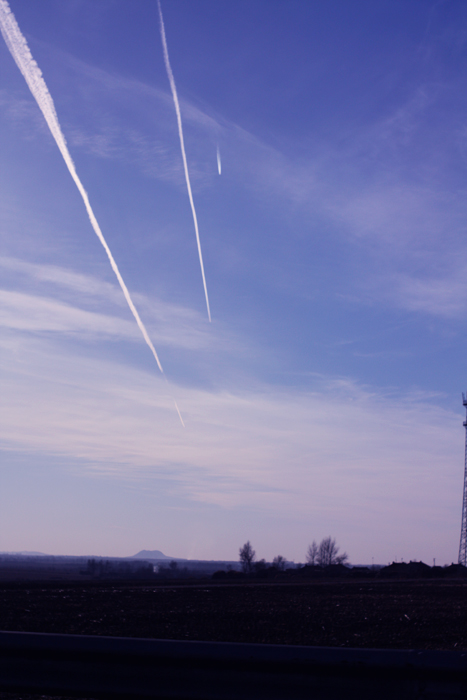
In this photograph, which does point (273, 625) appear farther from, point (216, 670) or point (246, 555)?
point (246, 555)

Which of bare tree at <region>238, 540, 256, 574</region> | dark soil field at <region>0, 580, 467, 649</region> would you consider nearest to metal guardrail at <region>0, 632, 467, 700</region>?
dark soil field at <region>0, 580, 467, 649</region>

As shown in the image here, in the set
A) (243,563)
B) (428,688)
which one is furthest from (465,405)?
(428,688)

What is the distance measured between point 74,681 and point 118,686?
261mm

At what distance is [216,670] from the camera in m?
3.00

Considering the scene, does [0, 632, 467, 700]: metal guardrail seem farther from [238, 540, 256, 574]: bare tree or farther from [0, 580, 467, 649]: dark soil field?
[238, 540, 256, 574]: bare tree

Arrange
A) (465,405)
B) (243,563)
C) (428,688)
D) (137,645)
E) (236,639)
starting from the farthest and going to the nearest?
(243,563) < (465,405) < (236,639) < (137,645) < (428,688)

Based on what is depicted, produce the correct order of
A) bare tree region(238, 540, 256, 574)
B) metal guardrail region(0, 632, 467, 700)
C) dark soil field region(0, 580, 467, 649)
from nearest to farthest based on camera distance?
metal guardrail region(0, 632, 467, 700)
dark soil field region(0, 580, 467, 649)
bare tree region(238, 540, 256, 574)

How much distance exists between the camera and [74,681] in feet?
10.2

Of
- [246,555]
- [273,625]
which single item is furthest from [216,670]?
[246,555]

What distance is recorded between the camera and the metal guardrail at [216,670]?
288cm

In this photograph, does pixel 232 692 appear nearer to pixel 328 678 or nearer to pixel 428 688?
pixel 328 678

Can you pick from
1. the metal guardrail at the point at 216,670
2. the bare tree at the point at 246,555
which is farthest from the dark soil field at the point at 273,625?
the bare tree at the point at 246,555

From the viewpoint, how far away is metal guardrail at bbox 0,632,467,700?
288 cm

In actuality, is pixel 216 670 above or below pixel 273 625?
above
